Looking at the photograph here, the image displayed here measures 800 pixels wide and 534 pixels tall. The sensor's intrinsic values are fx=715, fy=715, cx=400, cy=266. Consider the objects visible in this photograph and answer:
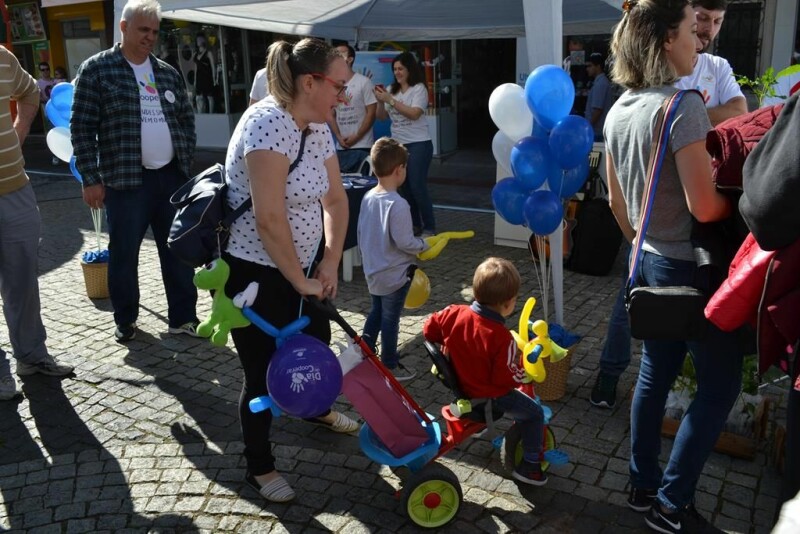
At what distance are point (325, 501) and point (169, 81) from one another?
117 inches

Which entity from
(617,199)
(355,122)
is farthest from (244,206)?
(355,122)

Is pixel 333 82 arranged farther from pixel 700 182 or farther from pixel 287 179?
pixel 700 182

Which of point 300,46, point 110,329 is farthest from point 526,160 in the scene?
point 110,329

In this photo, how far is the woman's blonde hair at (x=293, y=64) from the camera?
2.63 m

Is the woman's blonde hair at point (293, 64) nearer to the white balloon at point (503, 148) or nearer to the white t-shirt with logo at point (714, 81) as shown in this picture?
the white t-shirt with logo at point (714, 81)

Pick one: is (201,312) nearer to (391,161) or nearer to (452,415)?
(391,161)

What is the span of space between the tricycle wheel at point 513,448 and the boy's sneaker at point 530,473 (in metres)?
0.06

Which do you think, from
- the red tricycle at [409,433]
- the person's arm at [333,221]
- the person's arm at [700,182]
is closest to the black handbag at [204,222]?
the person's arm at [333,221]

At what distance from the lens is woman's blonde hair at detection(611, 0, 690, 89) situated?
2480mm

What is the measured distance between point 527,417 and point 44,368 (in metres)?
3.06

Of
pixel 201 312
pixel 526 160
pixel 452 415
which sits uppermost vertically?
pixel 526 160

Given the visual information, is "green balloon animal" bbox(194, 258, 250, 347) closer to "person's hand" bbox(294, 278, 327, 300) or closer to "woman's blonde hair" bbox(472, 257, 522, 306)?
"person's hand" bbox(294, 278, 327, 300)

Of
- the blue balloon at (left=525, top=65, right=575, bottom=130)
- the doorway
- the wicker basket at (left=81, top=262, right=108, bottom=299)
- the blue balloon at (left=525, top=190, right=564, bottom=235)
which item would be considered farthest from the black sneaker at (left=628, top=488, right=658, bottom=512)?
the doorway

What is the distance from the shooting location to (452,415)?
302 centimetres
